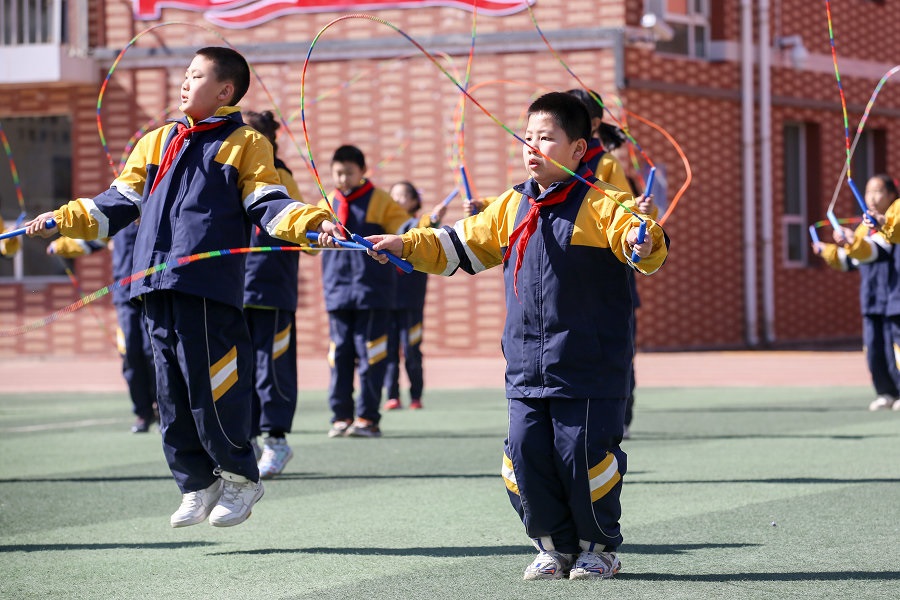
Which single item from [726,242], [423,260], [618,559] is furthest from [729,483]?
[726,242]

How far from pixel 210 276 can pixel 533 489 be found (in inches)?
59.0

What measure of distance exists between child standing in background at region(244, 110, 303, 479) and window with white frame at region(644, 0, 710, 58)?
503 inches

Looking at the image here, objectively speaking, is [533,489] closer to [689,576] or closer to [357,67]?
[689,576]

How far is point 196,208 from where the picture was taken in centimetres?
549

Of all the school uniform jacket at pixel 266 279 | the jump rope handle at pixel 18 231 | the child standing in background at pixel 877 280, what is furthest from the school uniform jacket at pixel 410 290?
the jump rope handle at pixel 18 231

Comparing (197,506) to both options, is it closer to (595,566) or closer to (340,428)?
(595,566)

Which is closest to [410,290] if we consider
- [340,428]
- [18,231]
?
[340,428]

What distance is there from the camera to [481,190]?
19.4 metres

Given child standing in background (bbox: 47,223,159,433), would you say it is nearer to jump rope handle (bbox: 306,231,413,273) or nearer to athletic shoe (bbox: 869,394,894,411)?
jump rope handle (bbox: 306,231,413,273)

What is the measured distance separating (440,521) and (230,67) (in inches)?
84.7

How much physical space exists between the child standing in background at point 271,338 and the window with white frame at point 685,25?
12776 mm

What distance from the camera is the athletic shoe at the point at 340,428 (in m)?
10.1

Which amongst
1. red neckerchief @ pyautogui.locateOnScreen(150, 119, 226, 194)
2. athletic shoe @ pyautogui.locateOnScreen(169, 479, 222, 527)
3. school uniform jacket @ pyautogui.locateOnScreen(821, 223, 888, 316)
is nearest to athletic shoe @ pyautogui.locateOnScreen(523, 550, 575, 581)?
athletic shoe @ pyautogui.locateOnScreen(169, 479, 222, 527)

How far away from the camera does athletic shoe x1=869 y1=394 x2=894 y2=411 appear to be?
11.7 m
